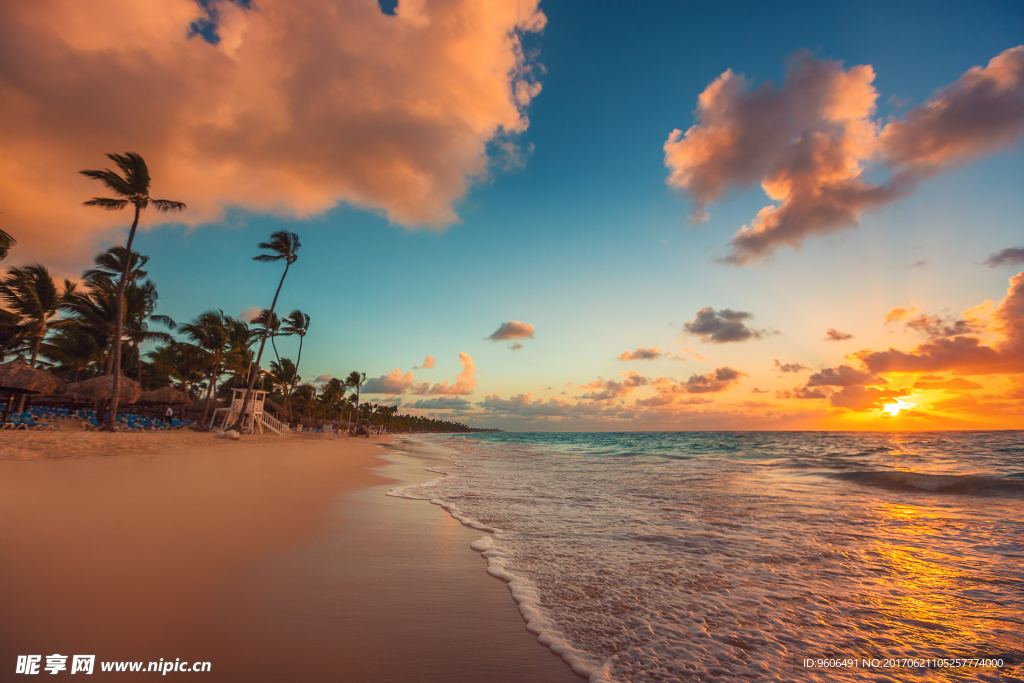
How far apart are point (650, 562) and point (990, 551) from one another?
535cm

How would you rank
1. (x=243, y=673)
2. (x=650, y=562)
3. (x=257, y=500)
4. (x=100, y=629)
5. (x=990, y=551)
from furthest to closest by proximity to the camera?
(x=257, y=500)
(x=990, y=551)
(x=650, y=562)
(x=100, y=629)
(x=243, y=673)

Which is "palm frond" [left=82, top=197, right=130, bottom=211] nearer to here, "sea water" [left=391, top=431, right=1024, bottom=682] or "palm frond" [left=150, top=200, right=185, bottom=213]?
"palm frond" [left=150, top=200, right=185, bottom=213]

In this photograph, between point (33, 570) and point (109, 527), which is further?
point (109, 527)

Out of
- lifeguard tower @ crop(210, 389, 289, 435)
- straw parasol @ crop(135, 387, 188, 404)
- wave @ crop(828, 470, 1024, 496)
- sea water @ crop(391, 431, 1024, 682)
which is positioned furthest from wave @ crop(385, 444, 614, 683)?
straw parasol @ crop(135, 387, 188, 404)

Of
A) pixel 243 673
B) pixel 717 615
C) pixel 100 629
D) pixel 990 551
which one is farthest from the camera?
pixel 990 551

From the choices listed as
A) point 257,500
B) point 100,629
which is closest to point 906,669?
point 100,629

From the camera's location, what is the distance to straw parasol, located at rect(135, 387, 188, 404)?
3284 cm

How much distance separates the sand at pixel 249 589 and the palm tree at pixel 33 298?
32780 millimetres

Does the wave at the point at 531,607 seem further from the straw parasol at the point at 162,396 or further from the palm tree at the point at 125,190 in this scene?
the straw parasol at the point at 162,396

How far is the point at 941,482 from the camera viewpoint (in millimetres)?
13680

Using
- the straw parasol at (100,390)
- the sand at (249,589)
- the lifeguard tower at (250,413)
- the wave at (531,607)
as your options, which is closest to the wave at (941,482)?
the wave at (531,607)

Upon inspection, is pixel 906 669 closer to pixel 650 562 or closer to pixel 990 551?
pixel 650 562

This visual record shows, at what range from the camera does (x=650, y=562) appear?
5375 millimetres

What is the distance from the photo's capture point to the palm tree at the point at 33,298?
28047 mm
